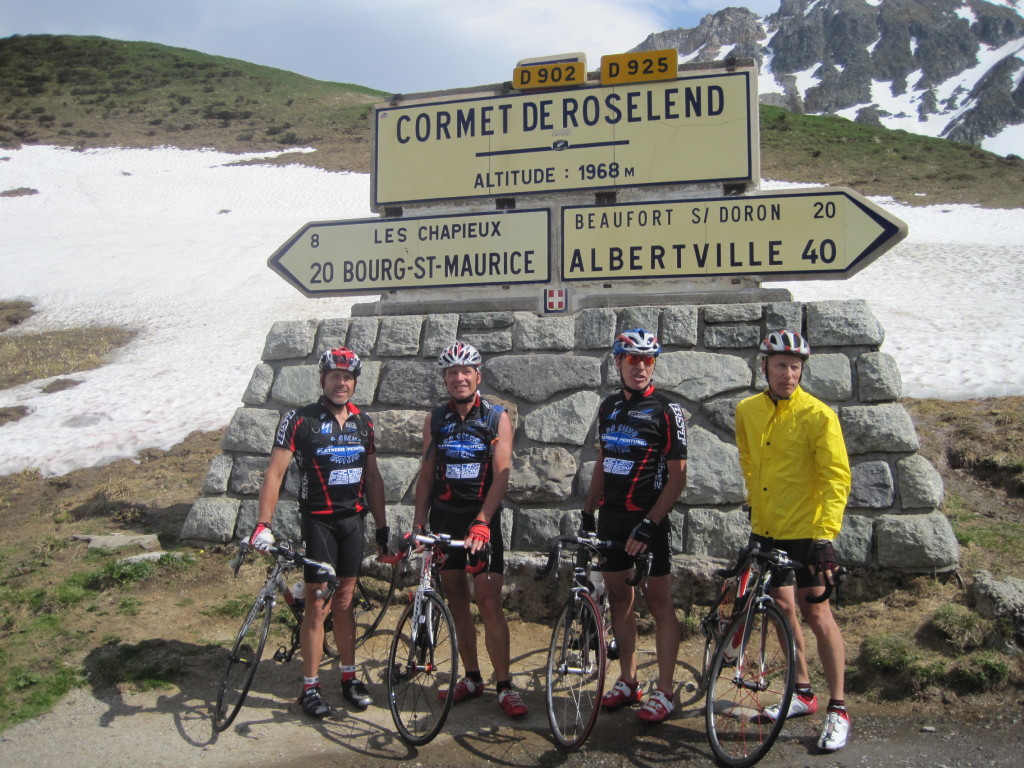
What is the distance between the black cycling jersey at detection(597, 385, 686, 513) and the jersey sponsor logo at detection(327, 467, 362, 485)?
1.48 m

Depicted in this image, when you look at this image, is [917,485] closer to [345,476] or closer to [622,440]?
[622,440]

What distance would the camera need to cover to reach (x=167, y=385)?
43.3 feet

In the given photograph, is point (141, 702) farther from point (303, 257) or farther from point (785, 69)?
point (785, 69)

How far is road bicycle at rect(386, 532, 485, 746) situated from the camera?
4363 millimetres

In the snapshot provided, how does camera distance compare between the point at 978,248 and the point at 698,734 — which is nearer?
the point at 698,734

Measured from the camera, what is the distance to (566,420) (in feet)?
20.2

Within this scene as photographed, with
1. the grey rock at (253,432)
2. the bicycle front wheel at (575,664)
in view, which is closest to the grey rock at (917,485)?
the bicycle front wheel at (575,664)

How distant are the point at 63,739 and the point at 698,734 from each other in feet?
11.1

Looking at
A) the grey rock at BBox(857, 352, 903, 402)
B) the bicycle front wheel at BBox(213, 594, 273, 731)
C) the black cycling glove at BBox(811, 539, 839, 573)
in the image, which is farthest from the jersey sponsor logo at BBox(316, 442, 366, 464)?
the grey rock at BBox(857, 352, 903, 402)

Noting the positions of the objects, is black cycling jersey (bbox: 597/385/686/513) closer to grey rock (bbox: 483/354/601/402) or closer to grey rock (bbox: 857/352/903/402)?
grey rock (bbox: 483/354/601/402)

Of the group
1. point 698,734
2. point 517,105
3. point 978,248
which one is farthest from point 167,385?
point 978,248

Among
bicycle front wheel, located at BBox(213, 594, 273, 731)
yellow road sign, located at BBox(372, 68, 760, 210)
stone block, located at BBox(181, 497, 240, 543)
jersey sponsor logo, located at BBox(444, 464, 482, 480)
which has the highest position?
yellow road sign, located at BBox(372, 68, 760, 210)

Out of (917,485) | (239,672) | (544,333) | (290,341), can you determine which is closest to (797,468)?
(917,485)

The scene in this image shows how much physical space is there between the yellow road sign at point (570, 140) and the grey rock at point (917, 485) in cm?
240
